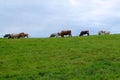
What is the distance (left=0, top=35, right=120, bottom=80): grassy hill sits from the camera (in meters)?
26.6

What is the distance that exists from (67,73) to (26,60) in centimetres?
589

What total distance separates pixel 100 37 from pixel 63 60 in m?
11.5

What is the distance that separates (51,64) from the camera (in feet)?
98.5

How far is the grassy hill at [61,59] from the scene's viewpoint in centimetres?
2665

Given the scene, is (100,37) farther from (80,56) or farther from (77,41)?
(80,56)

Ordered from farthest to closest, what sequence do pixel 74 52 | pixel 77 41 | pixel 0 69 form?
pixel 77 41 → pixel 74 52 → pixel 0 69

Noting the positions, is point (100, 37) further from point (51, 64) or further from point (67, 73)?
point (67, 73)

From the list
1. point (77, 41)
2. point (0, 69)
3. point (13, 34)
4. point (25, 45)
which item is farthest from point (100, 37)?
point (0, 69)

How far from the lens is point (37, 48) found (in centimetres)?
3697

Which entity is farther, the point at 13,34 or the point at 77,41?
the point at 13,34

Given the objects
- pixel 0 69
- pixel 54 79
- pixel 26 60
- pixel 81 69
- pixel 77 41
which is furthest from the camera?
pixel 77 41

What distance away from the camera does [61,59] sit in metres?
31.8

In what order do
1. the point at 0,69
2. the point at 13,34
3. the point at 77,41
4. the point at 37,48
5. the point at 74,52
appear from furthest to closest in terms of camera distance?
the point at 13,34, the point at 77,41, the point at 37,48, the point at 74,52, the point at 0,69

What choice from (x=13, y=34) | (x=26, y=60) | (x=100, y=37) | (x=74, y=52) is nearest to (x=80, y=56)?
(x=74, y=52)
